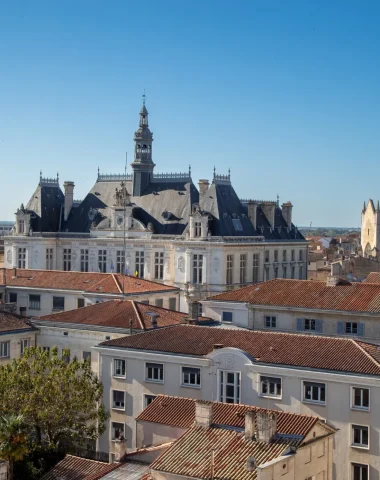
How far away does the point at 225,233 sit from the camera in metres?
84.9

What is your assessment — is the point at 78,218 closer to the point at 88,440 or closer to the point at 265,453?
the point at 88,440

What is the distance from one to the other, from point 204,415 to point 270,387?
29.7 feet

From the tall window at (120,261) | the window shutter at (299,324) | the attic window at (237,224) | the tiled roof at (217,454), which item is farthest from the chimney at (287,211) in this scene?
the tiled roof at (217,454)

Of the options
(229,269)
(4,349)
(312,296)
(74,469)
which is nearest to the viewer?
(74,469)

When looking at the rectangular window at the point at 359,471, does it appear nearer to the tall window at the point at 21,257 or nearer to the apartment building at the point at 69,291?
the apartment building at the point at 69,291

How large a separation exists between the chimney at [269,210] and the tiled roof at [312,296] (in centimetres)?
3301

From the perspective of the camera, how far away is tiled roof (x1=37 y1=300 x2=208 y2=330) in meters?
55.6

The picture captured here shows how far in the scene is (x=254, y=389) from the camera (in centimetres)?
4275

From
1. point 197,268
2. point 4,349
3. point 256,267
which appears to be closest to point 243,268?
point 256,267

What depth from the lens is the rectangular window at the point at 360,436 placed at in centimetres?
3975


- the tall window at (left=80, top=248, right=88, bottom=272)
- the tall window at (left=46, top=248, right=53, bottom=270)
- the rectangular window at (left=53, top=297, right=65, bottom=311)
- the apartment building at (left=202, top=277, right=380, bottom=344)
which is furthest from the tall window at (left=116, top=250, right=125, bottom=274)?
the apartment building at (left=202, top=277, right=380, bottom=344)

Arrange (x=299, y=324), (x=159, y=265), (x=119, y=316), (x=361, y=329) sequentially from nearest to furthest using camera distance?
(x=361, y=329)
(x=119, y=316)
(x=299, y=324)
(x=159, y=265)

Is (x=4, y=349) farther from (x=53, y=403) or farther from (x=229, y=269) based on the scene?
(x=229, y=269)

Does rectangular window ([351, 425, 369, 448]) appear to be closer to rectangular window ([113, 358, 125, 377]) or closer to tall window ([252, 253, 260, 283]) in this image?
rectangular window ([113, 358, 125, 377])
